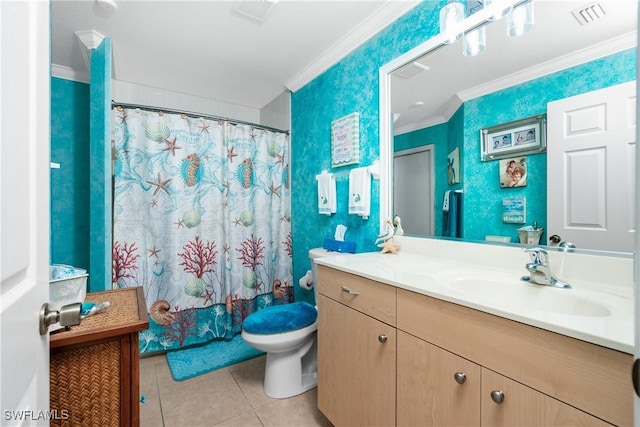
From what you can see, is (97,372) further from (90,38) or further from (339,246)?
Answer: (90,38)

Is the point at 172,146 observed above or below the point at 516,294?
above

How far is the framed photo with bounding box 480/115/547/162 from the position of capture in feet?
3.49

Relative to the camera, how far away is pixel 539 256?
3.10 ft

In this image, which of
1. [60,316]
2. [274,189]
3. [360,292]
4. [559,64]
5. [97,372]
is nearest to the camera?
[60,316]

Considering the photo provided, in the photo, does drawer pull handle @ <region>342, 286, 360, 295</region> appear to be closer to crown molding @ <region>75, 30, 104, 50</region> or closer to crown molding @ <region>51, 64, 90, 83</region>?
crown molding @ <region>75, 30, 104, 50</region>

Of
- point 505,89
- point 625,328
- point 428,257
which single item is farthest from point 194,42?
point 625,328

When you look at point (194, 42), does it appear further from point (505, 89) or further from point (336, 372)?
point (336, 372)

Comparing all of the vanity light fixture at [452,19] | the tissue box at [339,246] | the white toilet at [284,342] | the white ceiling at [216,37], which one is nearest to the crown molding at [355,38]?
the white ceiling at [216,37]

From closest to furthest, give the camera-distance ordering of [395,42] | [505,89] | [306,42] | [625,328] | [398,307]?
[625,328], [398,307], [505,89], [395,42], [306,42]

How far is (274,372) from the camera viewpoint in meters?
1.62

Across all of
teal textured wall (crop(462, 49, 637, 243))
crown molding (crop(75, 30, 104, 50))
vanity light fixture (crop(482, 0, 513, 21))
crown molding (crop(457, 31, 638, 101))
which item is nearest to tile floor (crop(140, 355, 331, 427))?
teal textured wall (crop(462, 49, 637, 243))

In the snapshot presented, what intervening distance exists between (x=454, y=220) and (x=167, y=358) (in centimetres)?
218

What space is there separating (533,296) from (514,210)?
15.1 inches

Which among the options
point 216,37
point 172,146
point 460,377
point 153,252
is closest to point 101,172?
point 172,146
